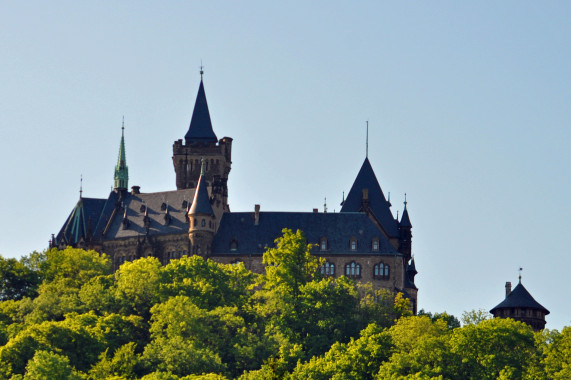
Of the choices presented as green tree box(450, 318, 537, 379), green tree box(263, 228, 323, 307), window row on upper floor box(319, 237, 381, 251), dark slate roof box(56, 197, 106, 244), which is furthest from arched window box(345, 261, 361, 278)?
dark slate roof box(56, 197, 106, 244)

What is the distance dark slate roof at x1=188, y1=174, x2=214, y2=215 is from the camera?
16750 cm

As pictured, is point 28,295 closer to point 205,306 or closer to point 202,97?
point 205,306

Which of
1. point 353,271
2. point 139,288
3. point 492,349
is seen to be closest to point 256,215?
point 353,271

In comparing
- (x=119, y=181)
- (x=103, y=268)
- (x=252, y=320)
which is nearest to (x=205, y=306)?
(x=252, y=320)

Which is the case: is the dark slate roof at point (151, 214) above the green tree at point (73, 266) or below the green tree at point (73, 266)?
above

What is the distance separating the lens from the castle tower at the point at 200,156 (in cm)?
17725

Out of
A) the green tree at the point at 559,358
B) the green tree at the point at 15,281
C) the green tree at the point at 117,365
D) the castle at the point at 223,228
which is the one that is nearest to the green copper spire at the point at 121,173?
the castle at the point at 223,228

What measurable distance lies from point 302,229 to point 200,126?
59.4ft

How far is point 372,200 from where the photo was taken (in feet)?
567

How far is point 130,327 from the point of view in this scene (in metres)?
150

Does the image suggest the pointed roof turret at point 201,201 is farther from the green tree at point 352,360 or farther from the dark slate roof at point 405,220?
the green tree at point 352,360

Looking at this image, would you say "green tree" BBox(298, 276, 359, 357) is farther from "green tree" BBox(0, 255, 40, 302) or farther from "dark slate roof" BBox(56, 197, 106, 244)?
"dark slate roof" BBox(56, 197, 106, 244)

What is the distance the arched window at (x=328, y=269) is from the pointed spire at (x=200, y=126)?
20665 mm

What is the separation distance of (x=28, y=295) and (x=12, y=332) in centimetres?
1456
